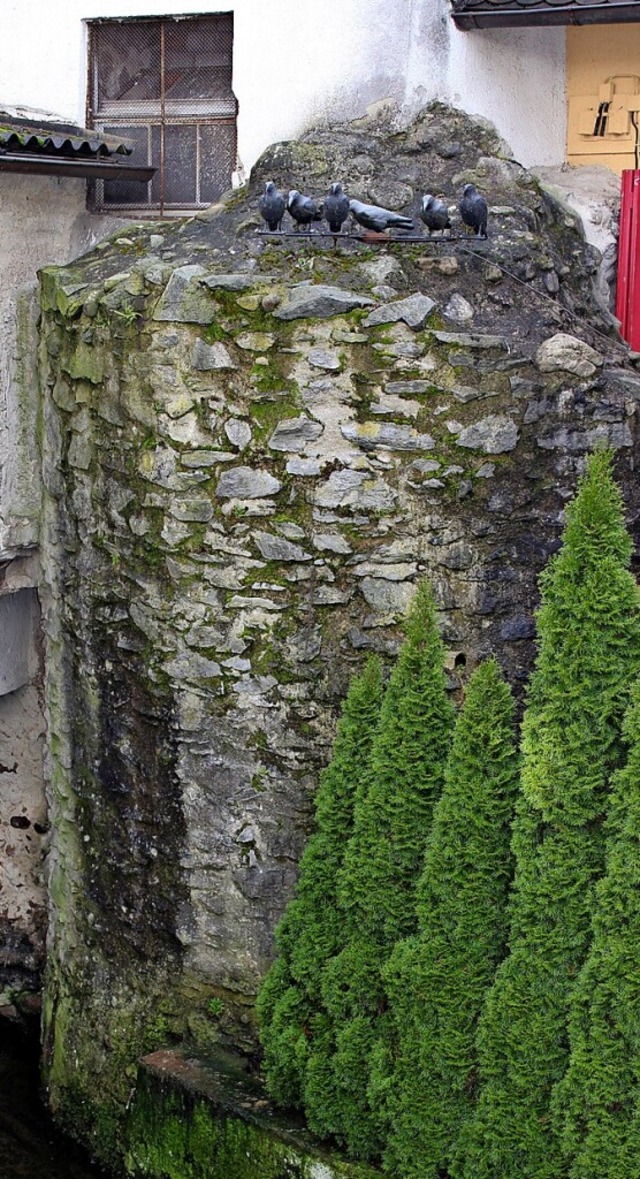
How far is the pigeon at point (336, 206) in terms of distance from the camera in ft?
21.3

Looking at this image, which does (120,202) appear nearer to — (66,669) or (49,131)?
(49,131)

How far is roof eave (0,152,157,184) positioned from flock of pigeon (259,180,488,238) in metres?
1.05

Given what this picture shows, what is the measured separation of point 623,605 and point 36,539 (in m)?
3.52

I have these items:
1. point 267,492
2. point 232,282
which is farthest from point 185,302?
point 267,492

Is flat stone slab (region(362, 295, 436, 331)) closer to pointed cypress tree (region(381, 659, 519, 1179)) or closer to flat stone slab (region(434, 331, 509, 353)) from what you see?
flat stone slab (region(434, 331, 509, 353))

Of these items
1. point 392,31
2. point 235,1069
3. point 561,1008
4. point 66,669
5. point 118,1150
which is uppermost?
point 392,31

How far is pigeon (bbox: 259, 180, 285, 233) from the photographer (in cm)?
661

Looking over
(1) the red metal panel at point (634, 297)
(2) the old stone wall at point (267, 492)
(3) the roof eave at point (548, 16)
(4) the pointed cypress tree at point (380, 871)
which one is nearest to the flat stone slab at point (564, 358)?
(2) the old stone wall at point (267, 492)

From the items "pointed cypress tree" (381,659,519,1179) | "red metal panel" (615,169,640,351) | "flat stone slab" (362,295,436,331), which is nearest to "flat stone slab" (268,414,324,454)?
"flat stone slab" (362,295,436,331)

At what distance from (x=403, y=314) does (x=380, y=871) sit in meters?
2.06

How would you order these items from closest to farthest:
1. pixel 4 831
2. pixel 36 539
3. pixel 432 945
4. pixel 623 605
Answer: pixel 623 605, pixel 432 945, pixel 36 539, pixel 4 831

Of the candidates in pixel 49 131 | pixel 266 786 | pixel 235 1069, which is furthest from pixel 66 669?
pixel 49 131

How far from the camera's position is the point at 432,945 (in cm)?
566

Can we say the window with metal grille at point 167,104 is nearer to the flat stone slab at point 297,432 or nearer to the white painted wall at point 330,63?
the white painted wall at point 330,63
